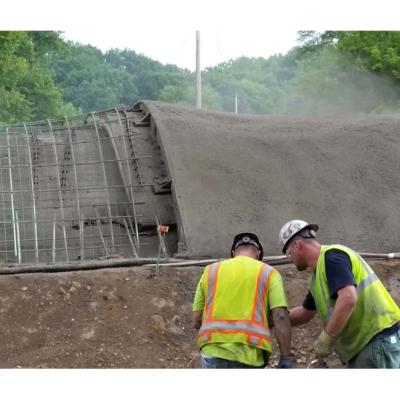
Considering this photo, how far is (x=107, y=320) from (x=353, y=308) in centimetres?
403

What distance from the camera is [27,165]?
10.1m

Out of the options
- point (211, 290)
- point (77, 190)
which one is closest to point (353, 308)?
point (211, 290)

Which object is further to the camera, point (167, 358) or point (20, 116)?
point (20, 116)

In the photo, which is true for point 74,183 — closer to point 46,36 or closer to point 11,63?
point 11,63

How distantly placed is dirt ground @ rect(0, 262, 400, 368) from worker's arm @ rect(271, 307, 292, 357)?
2.69m

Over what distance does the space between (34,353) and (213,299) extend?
3.30m

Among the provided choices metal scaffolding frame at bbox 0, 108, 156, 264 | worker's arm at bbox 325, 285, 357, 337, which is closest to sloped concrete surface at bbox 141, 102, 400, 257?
metal scaffolding frame at bbox 0, 108, 156, 264

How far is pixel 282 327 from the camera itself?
15.4 feet

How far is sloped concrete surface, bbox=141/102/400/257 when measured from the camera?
9.73 meters

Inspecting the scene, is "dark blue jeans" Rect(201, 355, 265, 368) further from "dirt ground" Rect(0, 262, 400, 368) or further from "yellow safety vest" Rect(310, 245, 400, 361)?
"dirt ground" Rect(0, 262, 400, 368)

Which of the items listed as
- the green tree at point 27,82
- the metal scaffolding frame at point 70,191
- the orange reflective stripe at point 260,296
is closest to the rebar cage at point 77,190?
the metal scaffolding frame at point 70,191

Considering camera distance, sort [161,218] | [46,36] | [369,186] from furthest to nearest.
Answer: [46,36], [369,186], [161,218]

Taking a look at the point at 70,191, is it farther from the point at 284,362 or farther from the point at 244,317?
the point at 284,362

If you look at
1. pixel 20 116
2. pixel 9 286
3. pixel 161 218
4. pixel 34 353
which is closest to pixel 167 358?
pixel 34 353
